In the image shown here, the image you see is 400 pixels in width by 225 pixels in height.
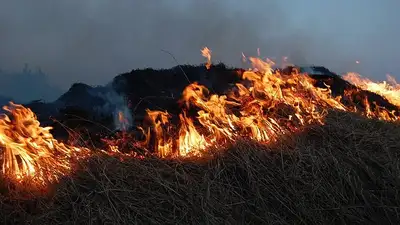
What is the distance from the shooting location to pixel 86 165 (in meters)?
5.34

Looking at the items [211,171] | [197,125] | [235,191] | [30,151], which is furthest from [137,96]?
[235,191]

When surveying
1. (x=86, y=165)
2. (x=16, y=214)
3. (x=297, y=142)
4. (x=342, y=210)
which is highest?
(x=297, y=142)

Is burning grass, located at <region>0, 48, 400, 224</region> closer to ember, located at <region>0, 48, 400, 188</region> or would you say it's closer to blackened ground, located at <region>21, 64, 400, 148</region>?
ember, located at <region>0, 48, 400, 188</region>

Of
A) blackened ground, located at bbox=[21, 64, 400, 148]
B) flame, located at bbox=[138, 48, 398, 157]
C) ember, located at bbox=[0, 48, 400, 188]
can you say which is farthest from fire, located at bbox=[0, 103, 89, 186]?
flame, located at bbox=[138, 48, 398, 157]

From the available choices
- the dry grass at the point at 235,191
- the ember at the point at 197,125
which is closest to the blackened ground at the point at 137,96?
the ember at the point at 197,125

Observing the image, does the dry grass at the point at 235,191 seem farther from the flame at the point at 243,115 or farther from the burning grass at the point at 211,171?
the flame at the point at 243,115

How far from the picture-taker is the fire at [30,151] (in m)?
5.25

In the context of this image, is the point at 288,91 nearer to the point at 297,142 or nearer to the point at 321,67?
the point at 297,142

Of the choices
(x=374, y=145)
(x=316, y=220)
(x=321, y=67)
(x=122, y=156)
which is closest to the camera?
(x=316, y=220)

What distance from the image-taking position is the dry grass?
4.63m

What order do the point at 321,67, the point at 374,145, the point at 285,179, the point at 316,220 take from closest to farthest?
the point at 316,220
the point at 285,179
the point at 374,145
the point at 321,67

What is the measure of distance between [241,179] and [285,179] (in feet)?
1.67

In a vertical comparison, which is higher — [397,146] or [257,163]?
[397,146]

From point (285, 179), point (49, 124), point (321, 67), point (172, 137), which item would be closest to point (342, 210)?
point (285, 179)
